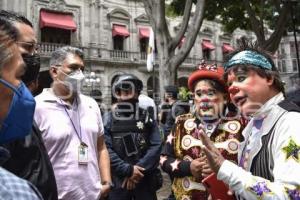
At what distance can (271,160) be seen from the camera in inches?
58.5

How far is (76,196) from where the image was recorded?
2305 millimetres

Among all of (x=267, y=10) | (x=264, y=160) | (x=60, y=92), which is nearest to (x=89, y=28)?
(x=267, y=10)

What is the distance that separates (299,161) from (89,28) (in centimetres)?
2009

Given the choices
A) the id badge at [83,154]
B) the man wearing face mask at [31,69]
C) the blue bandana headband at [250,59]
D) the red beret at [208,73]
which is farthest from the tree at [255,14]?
the man wearing face mask at [31,69]

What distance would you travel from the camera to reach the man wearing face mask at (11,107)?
0.86 m

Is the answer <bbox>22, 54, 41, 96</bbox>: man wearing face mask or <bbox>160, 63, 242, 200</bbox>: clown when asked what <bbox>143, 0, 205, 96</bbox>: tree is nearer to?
<bbox>160, 63, 242, 200</bbox>: clown

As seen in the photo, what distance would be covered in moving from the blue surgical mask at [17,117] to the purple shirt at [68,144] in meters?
1.05

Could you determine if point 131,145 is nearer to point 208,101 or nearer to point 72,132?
point 72,132

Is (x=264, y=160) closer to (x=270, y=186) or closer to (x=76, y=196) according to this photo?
(x=270, y=186)

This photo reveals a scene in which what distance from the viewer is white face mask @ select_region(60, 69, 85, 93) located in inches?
102

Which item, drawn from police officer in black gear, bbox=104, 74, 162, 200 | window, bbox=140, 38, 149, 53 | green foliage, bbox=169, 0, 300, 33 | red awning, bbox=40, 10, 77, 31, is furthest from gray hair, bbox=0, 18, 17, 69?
window, bbox=140, 38, 149, 53

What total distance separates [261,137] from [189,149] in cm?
84

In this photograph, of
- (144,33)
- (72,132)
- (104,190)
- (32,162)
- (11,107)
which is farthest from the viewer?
(144,33)

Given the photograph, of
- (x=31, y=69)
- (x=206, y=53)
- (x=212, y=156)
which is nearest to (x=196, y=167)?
(x=212, y=156)
